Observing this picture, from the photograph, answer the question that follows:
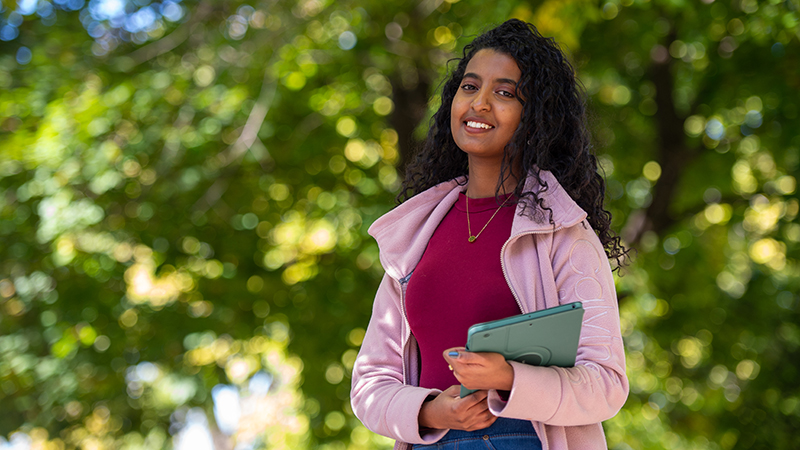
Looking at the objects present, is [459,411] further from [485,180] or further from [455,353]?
[485,180]

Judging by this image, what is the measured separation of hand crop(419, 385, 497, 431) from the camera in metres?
1.51

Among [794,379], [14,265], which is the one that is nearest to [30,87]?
[14,265]

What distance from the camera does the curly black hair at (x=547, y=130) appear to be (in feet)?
5.60

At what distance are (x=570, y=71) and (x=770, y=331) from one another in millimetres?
6410

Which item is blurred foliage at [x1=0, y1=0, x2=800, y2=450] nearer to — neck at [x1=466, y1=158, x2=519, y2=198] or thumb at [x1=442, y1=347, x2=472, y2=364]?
neck at [x1=466, y1=158, x2=519, y2=198]

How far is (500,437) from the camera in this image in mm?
1581

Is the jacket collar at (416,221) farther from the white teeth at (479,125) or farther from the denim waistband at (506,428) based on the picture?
the denim waistband at (506,428)

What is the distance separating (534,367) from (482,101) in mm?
625

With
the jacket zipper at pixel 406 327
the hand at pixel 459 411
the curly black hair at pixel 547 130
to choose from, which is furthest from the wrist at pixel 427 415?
the curly black hair at pixel 547 130

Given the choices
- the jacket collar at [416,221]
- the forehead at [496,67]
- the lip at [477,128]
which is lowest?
the jacket collar at [416,221]

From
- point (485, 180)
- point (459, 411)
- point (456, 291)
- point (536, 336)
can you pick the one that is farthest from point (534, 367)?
point (485, 180)

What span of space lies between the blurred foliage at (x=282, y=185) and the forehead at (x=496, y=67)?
120 inches

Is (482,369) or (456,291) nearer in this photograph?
(482,369)

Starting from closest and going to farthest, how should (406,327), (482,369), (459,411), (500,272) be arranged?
(482,369)
(459,411)
(500,272)
(406,327)
